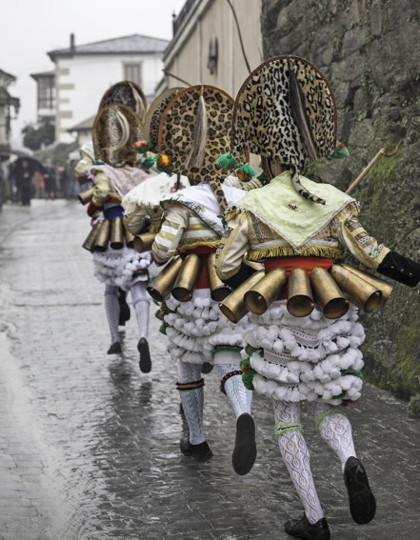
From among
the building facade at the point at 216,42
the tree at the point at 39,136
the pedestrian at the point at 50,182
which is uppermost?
the building facade at the point at 216,42

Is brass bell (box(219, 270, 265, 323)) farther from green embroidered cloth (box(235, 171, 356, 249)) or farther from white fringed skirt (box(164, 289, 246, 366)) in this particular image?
white fringed skirt (box(164, 289, 246, 366))

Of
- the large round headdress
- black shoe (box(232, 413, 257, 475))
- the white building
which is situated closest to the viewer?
black shoe (box(232, 413, 257, 475))

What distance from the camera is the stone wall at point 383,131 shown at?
26.2ft

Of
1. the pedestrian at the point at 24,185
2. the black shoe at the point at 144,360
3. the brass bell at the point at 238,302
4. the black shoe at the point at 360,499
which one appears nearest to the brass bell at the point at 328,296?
the brass bell at the point at 238,302

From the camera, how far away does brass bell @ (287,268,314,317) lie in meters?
4.62

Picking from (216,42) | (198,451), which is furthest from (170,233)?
(216,42)

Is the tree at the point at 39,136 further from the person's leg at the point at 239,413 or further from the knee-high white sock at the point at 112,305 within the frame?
the person's leg at the point at 239,413

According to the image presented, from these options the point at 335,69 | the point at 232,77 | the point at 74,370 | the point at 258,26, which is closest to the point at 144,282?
the point at 74,370

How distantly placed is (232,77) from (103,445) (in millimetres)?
8859

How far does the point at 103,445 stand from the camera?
6750 mm

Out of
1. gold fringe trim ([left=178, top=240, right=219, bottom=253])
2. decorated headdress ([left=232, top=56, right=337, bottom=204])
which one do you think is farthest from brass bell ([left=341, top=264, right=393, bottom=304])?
gold fringe trim ([left=178, top=240, right=219, bottom=253])

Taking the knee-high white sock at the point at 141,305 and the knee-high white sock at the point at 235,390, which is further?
the knee-high white sock at the point at 141,305

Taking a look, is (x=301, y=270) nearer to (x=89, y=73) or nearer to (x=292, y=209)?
(x=292, y=209)

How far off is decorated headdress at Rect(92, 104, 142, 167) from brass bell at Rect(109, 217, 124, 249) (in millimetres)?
546
